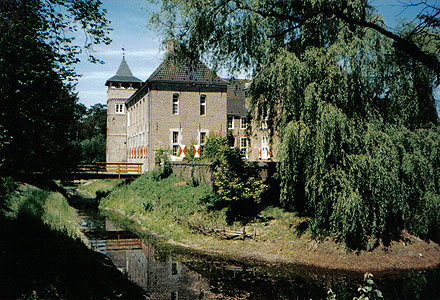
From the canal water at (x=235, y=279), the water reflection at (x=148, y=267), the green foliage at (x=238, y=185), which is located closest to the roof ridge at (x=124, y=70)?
the water reflection at (x=148, y=267)

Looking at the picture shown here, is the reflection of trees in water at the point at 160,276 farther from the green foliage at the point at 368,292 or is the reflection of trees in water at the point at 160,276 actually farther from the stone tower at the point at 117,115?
the stone tower at the point at 117,115

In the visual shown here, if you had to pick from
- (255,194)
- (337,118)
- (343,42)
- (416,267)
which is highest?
(343,42)

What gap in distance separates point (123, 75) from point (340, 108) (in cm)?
4452

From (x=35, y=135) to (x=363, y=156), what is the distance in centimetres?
1080

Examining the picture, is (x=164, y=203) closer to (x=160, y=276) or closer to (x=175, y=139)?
(x=160, y=276)

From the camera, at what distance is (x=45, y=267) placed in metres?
8.84

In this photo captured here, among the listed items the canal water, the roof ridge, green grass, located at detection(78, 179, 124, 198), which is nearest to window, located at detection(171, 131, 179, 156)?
green grass, located at detection(78, 179, 124, 198)

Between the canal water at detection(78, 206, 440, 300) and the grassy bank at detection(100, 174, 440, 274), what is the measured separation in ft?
2.43

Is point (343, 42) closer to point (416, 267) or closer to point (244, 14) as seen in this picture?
point (244, 14)

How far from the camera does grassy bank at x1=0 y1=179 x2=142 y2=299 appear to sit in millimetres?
7711

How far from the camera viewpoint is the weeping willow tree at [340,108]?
13.5 metres

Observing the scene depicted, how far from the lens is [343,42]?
1368 cm

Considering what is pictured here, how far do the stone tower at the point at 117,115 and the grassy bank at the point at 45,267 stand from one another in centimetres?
3606

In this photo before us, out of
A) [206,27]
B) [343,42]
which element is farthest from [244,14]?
[343,42]
